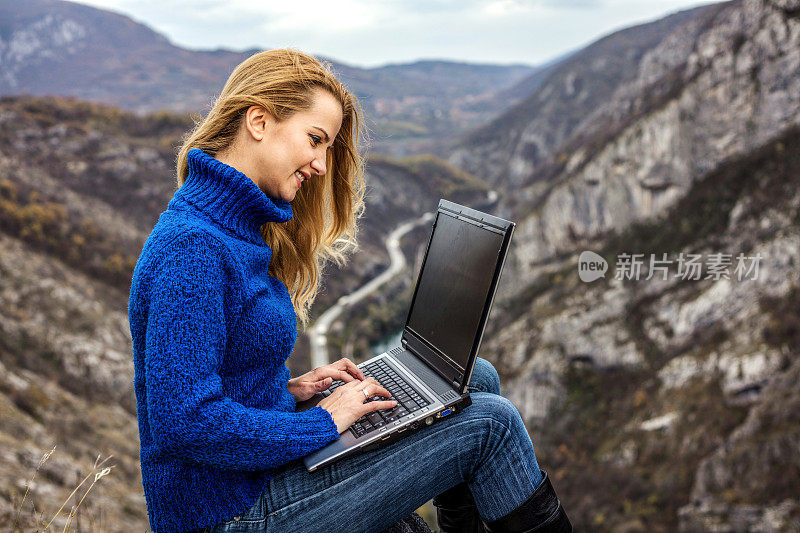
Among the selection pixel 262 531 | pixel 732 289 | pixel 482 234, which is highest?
pixel 482 234

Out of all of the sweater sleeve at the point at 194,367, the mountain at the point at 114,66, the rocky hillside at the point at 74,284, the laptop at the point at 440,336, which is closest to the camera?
the sweater sleeve at the point at 194,367

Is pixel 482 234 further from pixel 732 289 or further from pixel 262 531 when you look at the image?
pixel 732 289

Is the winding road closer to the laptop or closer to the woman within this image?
the laptop

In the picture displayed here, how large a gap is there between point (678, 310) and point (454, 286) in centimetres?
2822

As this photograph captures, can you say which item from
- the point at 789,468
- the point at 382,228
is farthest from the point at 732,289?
the point at 382,228

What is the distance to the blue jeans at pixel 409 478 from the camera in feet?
6.47

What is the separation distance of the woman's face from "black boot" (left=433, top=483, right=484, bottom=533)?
1.51m

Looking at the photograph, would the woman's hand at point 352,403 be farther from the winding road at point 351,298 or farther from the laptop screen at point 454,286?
the winding road at point 351,298

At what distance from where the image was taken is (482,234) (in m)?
2.52

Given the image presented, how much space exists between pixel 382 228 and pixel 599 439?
49079 millimetres

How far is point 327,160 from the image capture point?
2.80 metres
